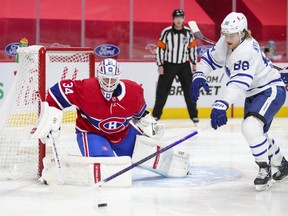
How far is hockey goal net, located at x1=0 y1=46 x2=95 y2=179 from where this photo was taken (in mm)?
5086

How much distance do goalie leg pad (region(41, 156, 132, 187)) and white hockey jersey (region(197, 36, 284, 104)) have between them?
69 centimetres

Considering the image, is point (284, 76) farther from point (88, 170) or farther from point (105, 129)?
point (88, 170)

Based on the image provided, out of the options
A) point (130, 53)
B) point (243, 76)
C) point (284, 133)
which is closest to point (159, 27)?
point (130, 53)

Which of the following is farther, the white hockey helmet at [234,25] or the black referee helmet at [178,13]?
the black referee helmet at [178,13]

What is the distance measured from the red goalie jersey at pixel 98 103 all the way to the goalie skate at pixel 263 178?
78 cm

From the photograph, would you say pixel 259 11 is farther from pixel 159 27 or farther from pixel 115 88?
pixel 115 88

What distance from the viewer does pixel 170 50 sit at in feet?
27.1

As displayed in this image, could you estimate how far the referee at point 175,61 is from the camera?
325 inches

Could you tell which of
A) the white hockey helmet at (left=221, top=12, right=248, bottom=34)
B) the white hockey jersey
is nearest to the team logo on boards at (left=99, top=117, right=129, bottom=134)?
the white hockey jersey

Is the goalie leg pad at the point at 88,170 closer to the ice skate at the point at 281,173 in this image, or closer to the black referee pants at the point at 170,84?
the ice skate at the point at 281,173

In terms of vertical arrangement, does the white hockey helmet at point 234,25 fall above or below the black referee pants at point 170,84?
above

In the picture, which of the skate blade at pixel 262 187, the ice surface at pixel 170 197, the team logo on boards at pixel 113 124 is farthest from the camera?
the team logo on boards at pixel 113 124

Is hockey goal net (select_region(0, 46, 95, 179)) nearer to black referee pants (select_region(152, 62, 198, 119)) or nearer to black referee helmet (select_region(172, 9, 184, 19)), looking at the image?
black referee helmet (select_region(172, 9, 184, 19))

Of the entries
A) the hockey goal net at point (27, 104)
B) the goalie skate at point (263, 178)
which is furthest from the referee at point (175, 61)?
the goalie skate at point (263, 178)
